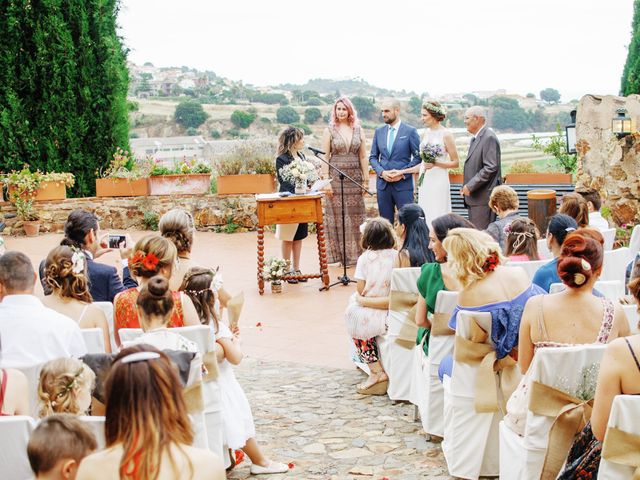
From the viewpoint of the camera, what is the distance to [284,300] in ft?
26.5

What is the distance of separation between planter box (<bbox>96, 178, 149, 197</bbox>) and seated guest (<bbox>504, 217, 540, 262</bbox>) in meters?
9.09

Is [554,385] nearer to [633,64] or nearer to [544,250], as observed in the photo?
[544,250]

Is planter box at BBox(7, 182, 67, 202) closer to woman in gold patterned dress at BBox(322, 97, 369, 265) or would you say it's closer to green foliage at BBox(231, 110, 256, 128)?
woman in gold patterned dress at BBox(322, 97, 369, 265)

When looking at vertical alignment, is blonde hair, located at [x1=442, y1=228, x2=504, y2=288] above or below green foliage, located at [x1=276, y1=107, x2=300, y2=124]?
below

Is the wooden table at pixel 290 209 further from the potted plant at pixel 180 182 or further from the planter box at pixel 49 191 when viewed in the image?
the planter box at pixel 49 191

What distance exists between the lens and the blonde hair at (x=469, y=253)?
3.93 metres

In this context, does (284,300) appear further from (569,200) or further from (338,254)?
(569,200)

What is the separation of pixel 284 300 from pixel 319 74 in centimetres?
3154

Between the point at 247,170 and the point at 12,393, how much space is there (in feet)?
33.6

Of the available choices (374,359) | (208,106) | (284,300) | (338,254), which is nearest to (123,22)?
(338,254)

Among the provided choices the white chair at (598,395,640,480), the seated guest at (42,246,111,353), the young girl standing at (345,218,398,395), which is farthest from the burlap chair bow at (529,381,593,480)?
the young girl standing at (345,218,398,395)

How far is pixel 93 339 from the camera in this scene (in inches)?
143

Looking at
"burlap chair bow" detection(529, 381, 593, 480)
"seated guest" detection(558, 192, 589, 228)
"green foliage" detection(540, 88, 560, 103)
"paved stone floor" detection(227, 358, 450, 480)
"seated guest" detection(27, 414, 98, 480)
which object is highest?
"green foliage" detection(540, 88, 560, 103)

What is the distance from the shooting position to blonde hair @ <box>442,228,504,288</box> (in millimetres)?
3934
